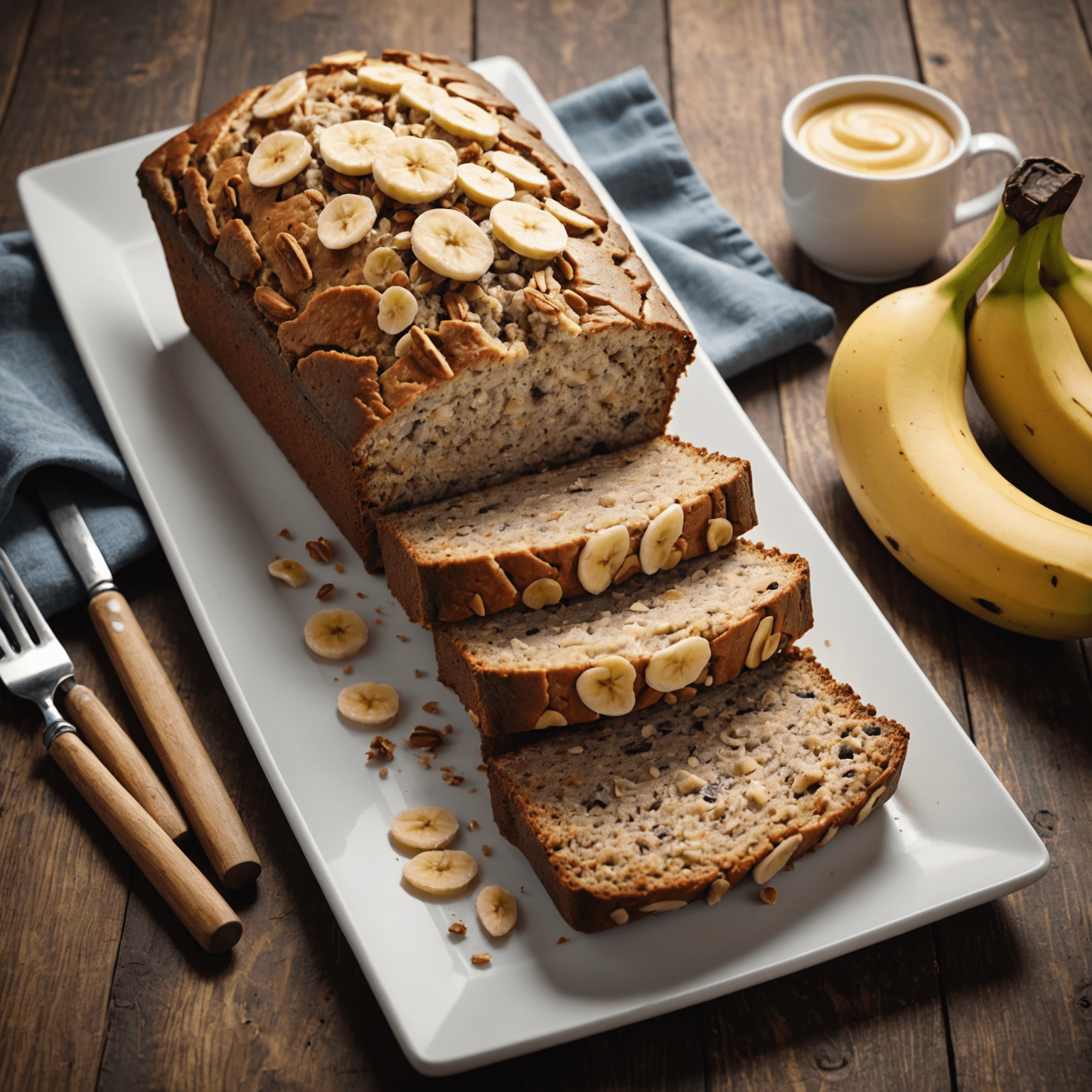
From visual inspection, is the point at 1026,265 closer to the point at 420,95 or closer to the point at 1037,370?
the point at 1037,370

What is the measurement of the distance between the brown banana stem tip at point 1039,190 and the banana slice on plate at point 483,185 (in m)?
1.04

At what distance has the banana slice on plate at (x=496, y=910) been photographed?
5.95 ft

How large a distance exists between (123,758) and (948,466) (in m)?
1.71

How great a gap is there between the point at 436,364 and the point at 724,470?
628mm

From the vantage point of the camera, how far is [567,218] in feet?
7.64

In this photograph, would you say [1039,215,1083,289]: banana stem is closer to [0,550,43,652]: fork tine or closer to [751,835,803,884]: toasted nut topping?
[751,835,803,884]: toasted nut topping

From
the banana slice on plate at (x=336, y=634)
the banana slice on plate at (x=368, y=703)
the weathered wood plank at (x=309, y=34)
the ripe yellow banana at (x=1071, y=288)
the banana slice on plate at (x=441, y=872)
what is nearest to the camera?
→ the banana slice on plate at (x=441, y=872)

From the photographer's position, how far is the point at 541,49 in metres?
3.56

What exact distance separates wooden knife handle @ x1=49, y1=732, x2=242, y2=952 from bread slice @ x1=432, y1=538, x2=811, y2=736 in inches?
21.5

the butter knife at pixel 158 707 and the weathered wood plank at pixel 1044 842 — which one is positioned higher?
the butter knife at pixel 158 707

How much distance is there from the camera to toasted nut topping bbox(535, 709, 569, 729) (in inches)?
75.9

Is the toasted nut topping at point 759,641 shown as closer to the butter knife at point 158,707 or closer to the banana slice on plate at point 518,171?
the butter knife at point 158,707

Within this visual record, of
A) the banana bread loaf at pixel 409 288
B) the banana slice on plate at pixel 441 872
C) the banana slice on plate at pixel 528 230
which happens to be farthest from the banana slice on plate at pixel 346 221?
the banana slice on plate at pixel 441 872

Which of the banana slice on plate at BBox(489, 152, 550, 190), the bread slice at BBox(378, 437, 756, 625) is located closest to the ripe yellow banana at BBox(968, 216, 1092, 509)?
the bread slice at BBox(378, 437, 756, 625)
